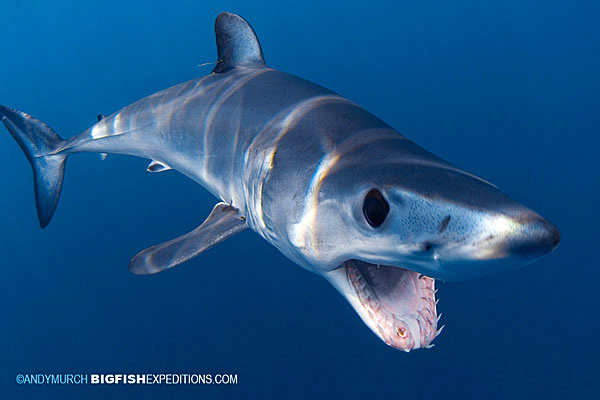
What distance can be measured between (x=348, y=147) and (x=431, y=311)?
0.73 meters

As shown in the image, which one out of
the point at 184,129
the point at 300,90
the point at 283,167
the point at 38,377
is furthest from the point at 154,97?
the point at 38,377

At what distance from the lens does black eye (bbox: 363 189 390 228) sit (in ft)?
3.95

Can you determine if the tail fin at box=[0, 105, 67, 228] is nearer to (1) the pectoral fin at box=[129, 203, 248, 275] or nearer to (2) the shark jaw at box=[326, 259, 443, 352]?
(1) the pectoral fin at box=[129, 203, 248, 275]

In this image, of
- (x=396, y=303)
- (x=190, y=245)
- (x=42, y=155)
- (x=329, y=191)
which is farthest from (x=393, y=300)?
(x=42, y=155)

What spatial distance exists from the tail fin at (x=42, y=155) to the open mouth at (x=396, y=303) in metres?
3.36

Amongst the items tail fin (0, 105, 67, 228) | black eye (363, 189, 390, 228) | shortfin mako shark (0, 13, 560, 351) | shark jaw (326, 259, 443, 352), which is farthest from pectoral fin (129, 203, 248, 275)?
tail fin (0, 105, 67, 228)

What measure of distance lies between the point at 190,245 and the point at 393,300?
130 cm

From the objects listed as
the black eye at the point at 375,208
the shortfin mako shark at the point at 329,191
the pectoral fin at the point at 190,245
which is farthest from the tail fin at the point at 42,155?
the black eye at the point at 375,208

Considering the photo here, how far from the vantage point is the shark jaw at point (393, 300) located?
1509mm

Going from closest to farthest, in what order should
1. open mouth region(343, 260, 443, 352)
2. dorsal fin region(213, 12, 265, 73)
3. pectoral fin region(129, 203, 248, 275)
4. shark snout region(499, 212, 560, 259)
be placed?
shark snout region(499, 212, 560, 259) < open mouth region(343, 260, 443, 352) < pectoral fin region(129, 203, 248, 275) < dorsal fin region(213, 12, 265, 73)

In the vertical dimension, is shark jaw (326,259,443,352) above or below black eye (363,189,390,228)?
below

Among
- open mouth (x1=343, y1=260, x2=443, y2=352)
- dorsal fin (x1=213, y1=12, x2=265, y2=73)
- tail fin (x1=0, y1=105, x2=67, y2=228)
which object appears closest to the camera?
open mouth (x1=343, y1=260, x2=443, y2=352)

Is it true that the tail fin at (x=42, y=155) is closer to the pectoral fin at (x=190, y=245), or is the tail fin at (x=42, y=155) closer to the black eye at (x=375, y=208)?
the pectoral fin at (x=190, y=245)

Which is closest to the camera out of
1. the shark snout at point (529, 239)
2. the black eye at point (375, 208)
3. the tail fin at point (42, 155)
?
the shark snout at point (529, 239)
